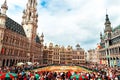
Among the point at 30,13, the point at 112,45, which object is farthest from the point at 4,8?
the point at 112,45

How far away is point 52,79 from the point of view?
17.3 metres

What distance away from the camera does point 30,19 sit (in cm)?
7100

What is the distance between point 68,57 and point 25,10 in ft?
154

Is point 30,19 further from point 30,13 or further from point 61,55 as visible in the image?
point 61,55

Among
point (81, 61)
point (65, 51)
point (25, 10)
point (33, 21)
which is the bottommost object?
point (81, 61)

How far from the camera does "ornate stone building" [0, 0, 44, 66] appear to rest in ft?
140

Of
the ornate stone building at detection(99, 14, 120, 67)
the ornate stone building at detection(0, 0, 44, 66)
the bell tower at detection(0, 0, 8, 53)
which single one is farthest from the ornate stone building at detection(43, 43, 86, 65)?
the bell tower at detection(0, 0, 8, 53)

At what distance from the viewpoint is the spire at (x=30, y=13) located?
7044cm

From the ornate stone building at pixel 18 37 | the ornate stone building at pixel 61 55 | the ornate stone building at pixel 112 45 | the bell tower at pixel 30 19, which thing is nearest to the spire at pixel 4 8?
the ornate stone building at pixel 18 37

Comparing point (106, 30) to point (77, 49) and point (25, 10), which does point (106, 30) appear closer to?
point (77, 49)

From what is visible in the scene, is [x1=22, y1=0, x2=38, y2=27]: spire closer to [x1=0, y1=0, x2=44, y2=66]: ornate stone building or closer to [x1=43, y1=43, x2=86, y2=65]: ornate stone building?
[x1=0, y1=0, x2=44, y2=66]: ornate stone building

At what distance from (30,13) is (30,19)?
4.28m

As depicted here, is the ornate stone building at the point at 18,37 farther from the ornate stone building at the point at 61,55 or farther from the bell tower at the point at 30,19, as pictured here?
the ornate stone building at the point at 61,55

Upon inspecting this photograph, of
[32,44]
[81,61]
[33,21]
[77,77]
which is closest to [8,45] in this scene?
[32,44]
